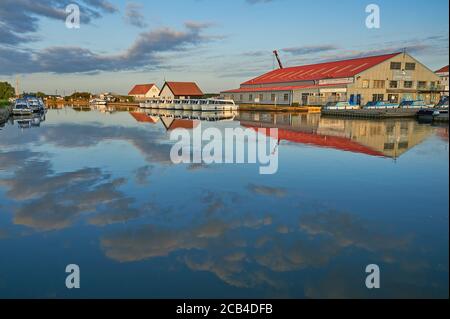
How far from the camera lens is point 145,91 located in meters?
107

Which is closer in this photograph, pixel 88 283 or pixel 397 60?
pixel 88 283

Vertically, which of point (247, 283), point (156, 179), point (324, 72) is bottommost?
point (247, 283)

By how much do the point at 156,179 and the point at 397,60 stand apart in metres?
52.0

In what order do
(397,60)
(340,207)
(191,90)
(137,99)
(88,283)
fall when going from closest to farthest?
(88,283), (340,207), (397,60), (191,90), (137,99)

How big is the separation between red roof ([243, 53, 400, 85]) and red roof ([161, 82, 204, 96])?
19630 millimetres

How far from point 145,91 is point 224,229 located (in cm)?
10652

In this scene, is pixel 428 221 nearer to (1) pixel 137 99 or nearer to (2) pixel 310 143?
(2) pixel 310 143

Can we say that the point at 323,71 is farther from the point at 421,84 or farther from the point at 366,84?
the point at 421,84

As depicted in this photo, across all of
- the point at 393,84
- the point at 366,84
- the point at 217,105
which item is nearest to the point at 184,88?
the point at 217,105

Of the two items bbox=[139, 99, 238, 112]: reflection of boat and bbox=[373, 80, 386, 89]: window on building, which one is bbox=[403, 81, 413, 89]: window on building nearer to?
bbox=[373, 80, 386, 89]: window on building

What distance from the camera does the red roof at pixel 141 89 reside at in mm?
106662

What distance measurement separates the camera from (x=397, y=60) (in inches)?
1992

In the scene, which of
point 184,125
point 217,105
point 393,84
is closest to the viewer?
point 184,125

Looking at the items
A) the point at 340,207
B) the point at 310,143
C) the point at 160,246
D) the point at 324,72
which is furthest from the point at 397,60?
the point at 160,246
